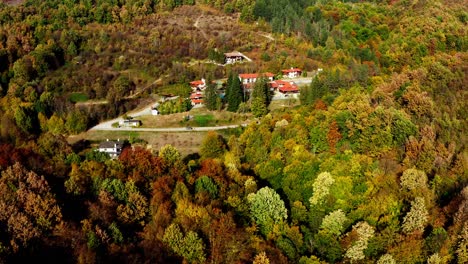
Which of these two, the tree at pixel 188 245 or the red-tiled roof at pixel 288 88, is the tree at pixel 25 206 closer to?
the tree at pixel 188 245

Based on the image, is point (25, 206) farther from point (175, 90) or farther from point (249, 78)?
point (249, 78)

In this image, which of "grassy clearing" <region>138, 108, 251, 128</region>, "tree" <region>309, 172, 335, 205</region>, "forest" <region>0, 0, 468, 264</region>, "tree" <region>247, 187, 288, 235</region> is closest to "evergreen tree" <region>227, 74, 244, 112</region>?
"forest" <region>0, 0, 468, 264</region>

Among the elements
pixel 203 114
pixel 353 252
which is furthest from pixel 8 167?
pixel 203 114

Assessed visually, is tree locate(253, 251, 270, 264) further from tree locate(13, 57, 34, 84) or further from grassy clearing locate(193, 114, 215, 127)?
tree locate(13, 57, 34, 84)

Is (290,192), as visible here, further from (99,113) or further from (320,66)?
(320,66)

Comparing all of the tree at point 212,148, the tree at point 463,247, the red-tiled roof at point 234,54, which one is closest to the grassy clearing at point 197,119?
the tree at point 212,148

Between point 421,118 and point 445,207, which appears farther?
point 421,118
